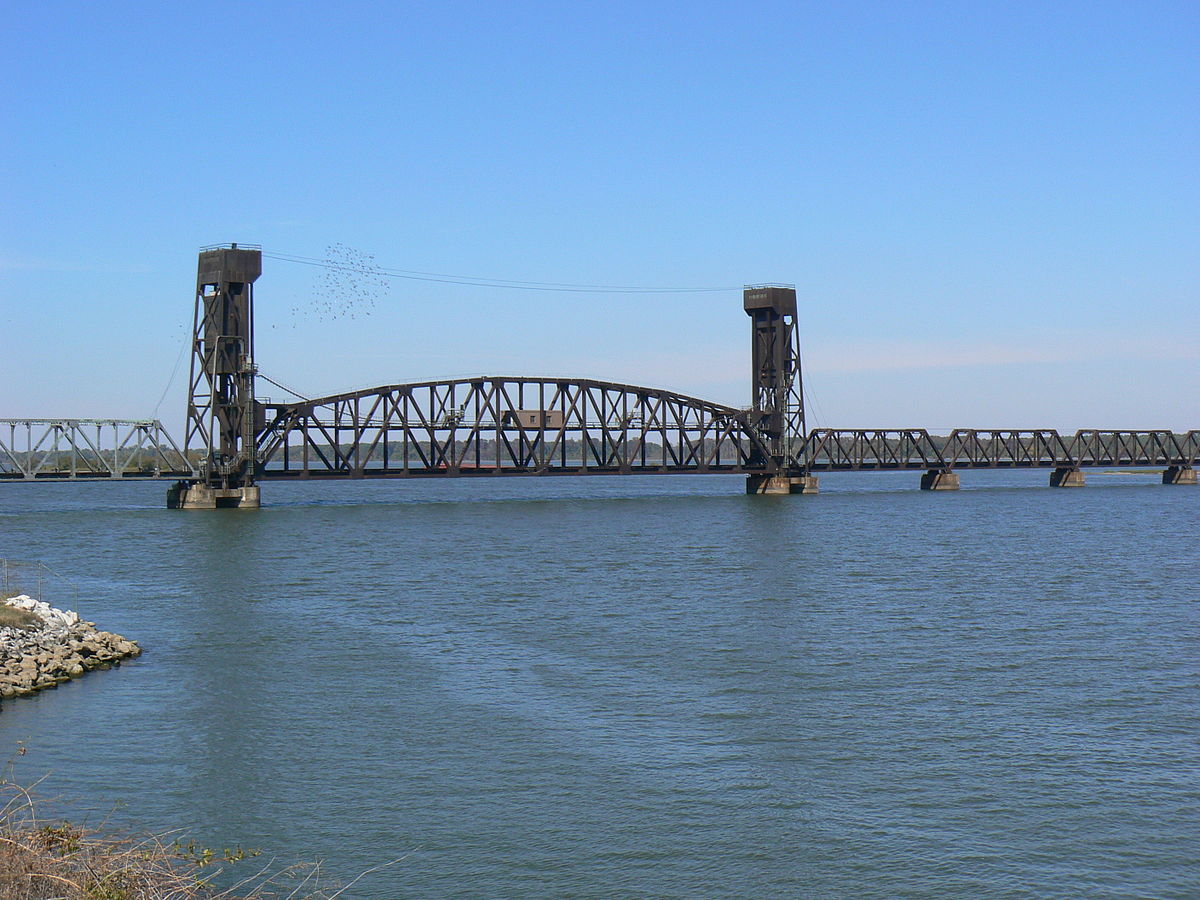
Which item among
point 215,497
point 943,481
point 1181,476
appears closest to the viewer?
point 215,497

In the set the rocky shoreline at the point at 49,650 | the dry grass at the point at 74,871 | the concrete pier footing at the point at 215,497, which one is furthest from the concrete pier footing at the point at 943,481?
the dry grass at the point at 74,871

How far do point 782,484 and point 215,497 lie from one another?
59.2m

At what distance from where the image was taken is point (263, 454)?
10450cm

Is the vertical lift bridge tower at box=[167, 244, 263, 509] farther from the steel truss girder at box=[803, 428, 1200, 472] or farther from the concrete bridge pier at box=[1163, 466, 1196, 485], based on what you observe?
the concrete bridge pier at box=[1163, 466, 1196, 485]

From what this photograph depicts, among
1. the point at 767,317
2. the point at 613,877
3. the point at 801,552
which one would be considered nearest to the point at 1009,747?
the point at 613,877

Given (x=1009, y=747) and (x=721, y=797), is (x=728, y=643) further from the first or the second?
(x=721, y=797)

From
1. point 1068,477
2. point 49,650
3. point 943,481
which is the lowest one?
point 49,650

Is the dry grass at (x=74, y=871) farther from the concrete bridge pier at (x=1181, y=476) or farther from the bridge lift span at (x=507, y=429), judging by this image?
the concrete bridge pier at (x=1181, y=476)

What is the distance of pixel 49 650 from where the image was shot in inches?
1241

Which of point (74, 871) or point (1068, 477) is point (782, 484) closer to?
point (1068, 477)

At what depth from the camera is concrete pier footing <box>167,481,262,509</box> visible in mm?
101438

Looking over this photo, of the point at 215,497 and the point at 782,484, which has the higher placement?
the point at 215,497

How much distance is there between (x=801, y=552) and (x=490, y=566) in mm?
A: 17888

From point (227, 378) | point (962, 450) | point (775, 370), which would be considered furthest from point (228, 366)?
point (962, 450)
